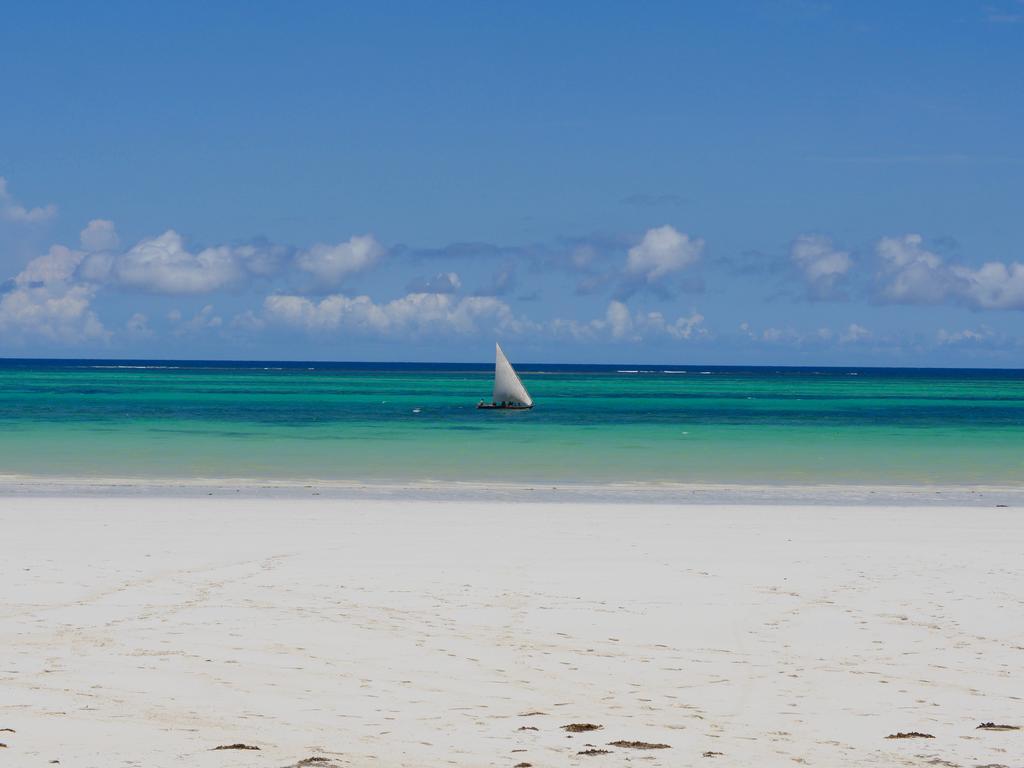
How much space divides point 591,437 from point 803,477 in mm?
19091

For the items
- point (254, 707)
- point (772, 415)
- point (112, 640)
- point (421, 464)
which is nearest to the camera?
point (254, 707)

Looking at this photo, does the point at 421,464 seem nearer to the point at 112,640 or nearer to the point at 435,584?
the point at 435,584

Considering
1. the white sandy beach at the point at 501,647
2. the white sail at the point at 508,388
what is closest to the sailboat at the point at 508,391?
the white sail at the point at 508,388

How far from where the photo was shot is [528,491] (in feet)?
92.6

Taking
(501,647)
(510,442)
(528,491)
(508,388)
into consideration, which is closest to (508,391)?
(508,388)

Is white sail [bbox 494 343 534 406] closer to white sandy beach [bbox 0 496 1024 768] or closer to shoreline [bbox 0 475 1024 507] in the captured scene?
shoreline [bbox 0 475 1024 507]

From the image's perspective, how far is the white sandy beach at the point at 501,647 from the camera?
Result: 24.5 ft

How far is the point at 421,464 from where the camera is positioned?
37.3 meters

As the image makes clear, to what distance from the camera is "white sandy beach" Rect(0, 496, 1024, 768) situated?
7465 millimetres

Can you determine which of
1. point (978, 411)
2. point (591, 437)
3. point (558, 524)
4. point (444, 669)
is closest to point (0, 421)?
point (591, 437)

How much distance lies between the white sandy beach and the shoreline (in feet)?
23.7

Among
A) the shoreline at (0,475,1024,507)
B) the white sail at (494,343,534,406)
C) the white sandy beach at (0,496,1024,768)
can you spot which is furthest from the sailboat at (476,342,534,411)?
the white sandy beach at (0,496,1024,768)

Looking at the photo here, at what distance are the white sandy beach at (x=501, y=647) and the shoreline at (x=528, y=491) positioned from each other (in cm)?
722

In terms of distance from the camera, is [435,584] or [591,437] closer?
[435,584]
